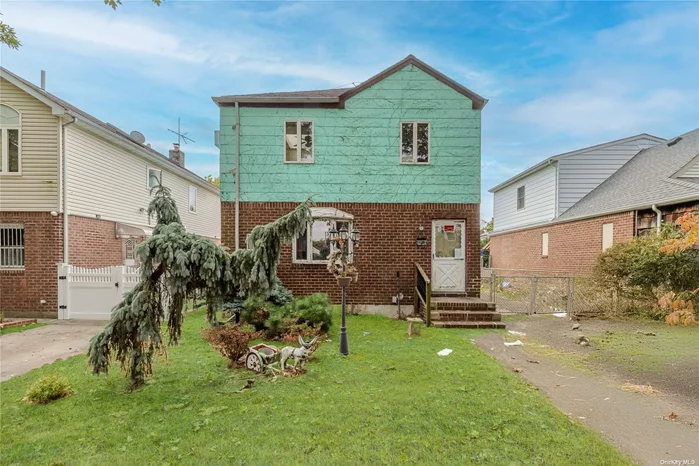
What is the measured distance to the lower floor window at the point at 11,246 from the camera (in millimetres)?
9750

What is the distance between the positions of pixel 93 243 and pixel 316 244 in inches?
316

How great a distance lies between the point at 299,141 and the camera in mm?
10430

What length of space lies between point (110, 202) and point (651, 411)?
51.9 ft

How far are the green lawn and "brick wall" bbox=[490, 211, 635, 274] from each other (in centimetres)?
1032

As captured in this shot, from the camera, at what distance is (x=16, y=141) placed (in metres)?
9.88

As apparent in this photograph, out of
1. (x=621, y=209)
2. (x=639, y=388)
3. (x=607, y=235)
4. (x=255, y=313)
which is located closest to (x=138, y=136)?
(x=255, y=313)

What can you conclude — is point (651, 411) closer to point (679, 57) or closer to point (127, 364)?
point (127, 364)

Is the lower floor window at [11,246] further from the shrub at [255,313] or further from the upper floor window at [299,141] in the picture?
the upper floor window at [299,141]

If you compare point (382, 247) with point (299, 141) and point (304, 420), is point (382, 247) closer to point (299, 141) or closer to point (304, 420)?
point (299, 141)

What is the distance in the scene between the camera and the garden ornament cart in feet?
17.2

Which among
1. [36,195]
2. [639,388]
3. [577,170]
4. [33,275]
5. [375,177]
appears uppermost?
[577,170]

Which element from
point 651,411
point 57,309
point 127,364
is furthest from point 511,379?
point 57,309

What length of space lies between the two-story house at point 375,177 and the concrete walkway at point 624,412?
4.90m

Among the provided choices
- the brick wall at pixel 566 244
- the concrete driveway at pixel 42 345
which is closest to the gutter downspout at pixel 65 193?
the concrete driveway at pixel 42 345
